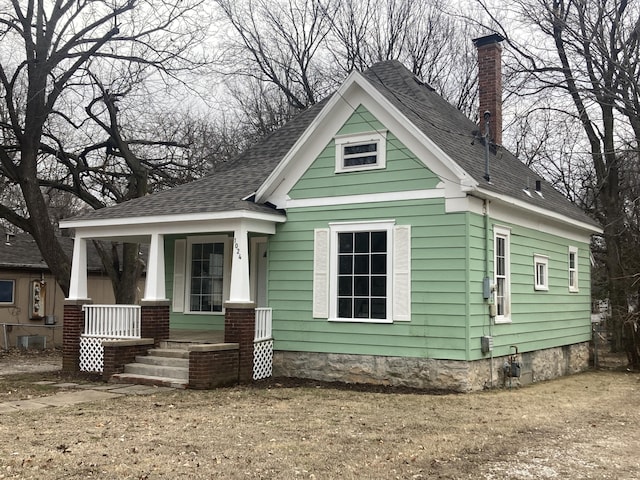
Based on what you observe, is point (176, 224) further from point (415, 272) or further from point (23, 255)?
point (23, 255)

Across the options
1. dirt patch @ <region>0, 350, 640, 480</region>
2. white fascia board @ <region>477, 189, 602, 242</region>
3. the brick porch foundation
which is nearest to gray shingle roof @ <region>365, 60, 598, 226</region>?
white fascia board @ <region>477, 189, 602, 242</region>

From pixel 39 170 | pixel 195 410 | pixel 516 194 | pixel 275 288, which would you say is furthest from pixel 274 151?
pixel 39 170

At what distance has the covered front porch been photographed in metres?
12.0

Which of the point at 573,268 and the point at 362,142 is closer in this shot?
the point at 362,142

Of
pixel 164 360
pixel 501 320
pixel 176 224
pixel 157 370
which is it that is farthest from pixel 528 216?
pixel 157 370


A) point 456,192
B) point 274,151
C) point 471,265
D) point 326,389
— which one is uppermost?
point 274,151

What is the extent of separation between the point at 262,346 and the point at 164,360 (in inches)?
70.4

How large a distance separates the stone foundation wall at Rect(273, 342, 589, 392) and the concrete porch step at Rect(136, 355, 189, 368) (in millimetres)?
1707

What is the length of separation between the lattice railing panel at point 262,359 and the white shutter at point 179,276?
3147 millimetres

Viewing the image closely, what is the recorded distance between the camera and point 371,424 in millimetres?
8375

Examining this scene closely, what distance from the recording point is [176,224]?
1296 cm

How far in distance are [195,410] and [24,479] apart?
3.58 metres

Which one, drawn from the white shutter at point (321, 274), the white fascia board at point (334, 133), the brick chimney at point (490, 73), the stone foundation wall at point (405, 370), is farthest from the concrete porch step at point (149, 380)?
the brick chimney at point (490, 73)

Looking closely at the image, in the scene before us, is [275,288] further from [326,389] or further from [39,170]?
[39,170]
